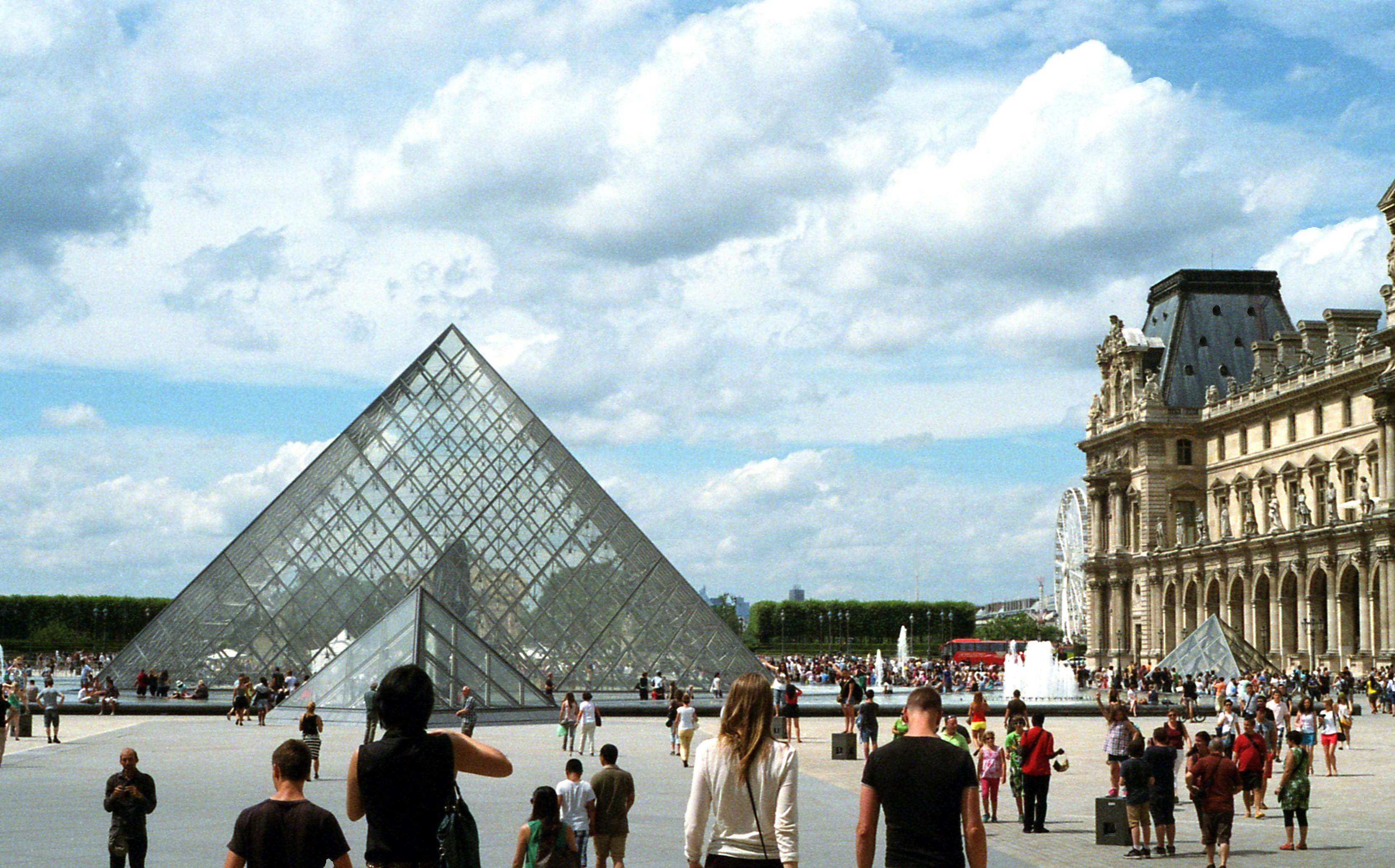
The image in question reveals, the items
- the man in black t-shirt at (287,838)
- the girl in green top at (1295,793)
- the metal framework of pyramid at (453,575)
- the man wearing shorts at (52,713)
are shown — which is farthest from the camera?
the metal framework of pyramid at (453,575)

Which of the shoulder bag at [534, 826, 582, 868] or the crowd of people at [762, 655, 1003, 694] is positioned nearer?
the shoulder bag at [534, 826, 582, 868]

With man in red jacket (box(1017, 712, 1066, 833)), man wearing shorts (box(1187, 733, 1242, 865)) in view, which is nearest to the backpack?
man wearing shorts (box(1187, 733, 1242, 865))

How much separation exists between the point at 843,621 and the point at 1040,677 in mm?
55685

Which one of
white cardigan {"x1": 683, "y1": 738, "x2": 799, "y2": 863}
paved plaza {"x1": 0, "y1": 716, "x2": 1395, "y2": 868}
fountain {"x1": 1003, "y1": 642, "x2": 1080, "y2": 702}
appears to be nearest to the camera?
white cardigan {"x1": 683, "y1": 738, "x2": 799, "y2": 863}

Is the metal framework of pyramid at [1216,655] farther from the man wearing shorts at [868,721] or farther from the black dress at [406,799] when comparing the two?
the black dress at [406,799]

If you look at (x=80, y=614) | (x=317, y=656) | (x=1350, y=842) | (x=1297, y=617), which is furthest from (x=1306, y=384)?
(x=80, y=614)

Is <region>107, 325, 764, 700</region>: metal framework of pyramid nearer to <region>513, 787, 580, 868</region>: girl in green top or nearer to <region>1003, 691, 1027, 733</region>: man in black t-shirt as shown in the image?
<region>1003, 691, 1027, 733</region>: man in black t-shirt

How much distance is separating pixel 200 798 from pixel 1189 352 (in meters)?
72.0

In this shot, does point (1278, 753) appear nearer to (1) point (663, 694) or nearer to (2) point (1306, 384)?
(1) point (663, 694)

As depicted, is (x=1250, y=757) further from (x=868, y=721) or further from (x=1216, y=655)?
(x=1216, y=655)

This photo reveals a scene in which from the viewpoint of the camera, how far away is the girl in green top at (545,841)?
25.2 ft

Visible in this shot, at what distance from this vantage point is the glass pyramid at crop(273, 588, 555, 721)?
1139 inches

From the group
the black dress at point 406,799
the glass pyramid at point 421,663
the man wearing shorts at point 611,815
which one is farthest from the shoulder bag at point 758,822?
the glass pyramid at point 421,663

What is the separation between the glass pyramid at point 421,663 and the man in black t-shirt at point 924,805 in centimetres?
2340
